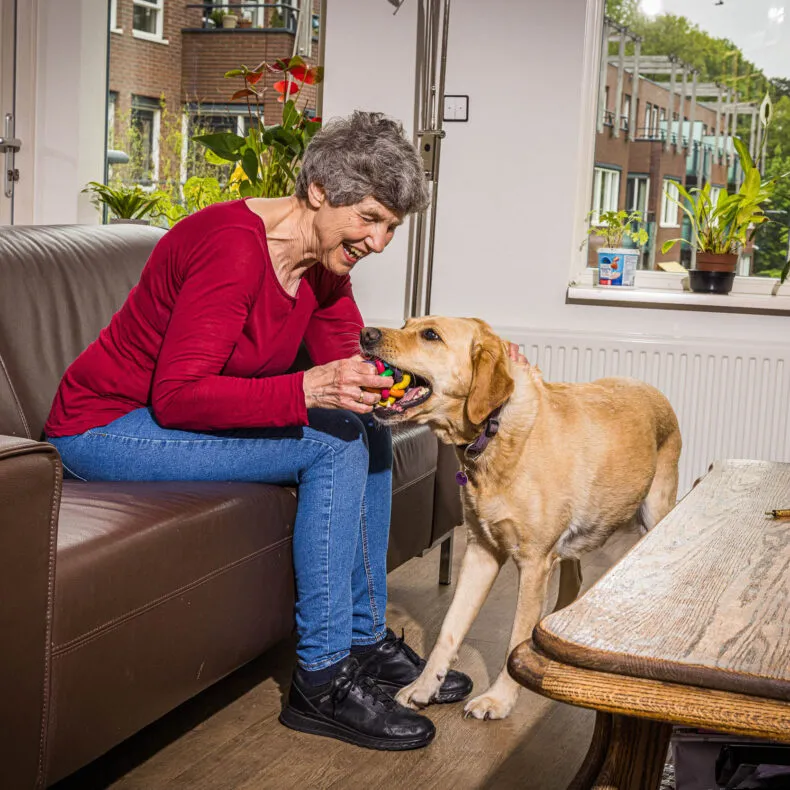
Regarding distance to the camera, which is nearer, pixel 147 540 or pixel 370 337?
pixel 147 540

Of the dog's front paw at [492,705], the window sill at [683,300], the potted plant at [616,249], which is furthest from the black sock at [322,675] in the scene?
the potted plant at [616,249]

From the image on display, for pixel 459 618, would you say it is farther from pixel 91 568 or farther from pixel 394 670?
pixel 91 568

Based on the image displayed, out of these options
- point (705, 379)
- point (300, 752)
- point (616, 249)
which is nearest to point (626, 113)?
point (616, 249)

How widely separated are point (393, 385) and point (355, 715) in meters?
0.63

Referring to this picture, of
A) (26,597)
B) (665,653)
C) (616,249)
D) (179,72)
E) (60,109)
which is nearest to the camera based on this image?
(665,653)

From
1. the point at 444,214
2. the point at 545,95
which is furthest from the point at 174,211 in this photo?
the point at 545,95

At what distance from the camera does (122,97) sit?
15.3 ft

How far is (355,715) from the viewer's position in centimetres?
192

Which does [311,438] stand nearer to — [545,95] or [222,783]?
[222,783]

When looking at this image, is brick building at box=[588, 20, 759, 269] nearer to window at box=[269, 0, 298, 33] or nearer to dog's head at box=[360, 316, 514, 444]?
window at box=[269, 0, 298, 33]

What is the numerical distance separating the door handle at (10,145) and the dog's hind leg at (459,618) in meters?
3.11

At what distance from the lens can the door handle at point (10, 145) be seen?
4.33 meters

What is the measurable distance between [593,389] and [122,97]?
315cm

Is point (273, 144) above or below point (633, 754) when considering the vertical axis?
above
